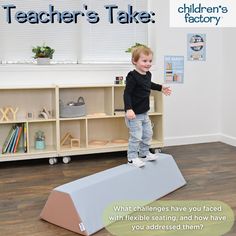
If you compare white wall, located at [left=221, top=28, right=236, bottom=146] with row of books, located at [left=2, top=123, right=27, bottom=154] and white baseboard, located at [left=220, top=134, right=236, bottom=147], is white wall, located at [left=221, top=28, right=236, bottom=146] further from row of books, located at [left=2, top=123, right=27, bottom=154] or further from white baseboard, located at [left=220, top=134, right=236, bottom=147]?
row of books, located at [left=2, top=123, right=27, bottom=154]

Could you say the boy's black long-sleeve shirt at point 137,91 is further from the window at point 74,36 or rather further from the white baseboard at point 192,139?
the white baseboard at point 192,139

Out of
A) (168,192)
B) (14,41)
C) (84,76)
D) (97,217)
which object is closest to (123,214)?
(97,217)

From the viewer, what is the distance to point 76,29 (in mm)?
4164

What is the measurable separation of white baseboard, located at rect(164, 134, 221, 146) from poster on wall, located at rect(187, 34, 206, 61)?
89 centimetres

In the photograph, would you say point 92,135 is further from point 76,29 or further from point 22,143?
point 76,29

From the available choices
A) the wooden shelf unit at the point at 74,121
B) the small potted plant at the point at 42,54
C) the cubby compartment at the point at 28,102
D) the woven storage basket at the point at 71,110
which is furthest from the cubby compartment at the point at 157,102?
the small potted plant at the point at 42,54

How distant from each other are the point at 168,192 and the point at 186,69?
199 centimetres

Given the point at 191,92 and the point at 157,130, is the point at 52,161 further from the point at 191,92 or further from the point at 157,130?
the point at 191,92

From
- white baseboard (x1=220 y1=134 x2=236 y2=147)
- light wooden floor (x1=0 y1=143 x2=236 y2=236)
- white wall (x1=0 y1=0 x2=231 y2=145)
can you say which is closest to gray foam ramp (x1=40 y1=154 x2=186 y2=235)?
light wooden floor (x1=0 y1=143 x2=236 y2=236)

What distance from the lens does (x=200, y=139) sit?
459cm

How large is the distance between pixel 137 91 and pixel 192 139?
6.17 feet

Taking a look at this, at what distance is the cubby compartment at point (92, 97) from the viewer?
4016 millimetres

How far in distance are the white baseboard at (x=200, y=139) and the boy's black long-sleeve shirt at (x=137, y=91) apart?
1627 mm

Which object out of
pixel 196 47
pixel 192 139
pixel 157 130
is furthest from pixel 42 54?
pixel 192 139
